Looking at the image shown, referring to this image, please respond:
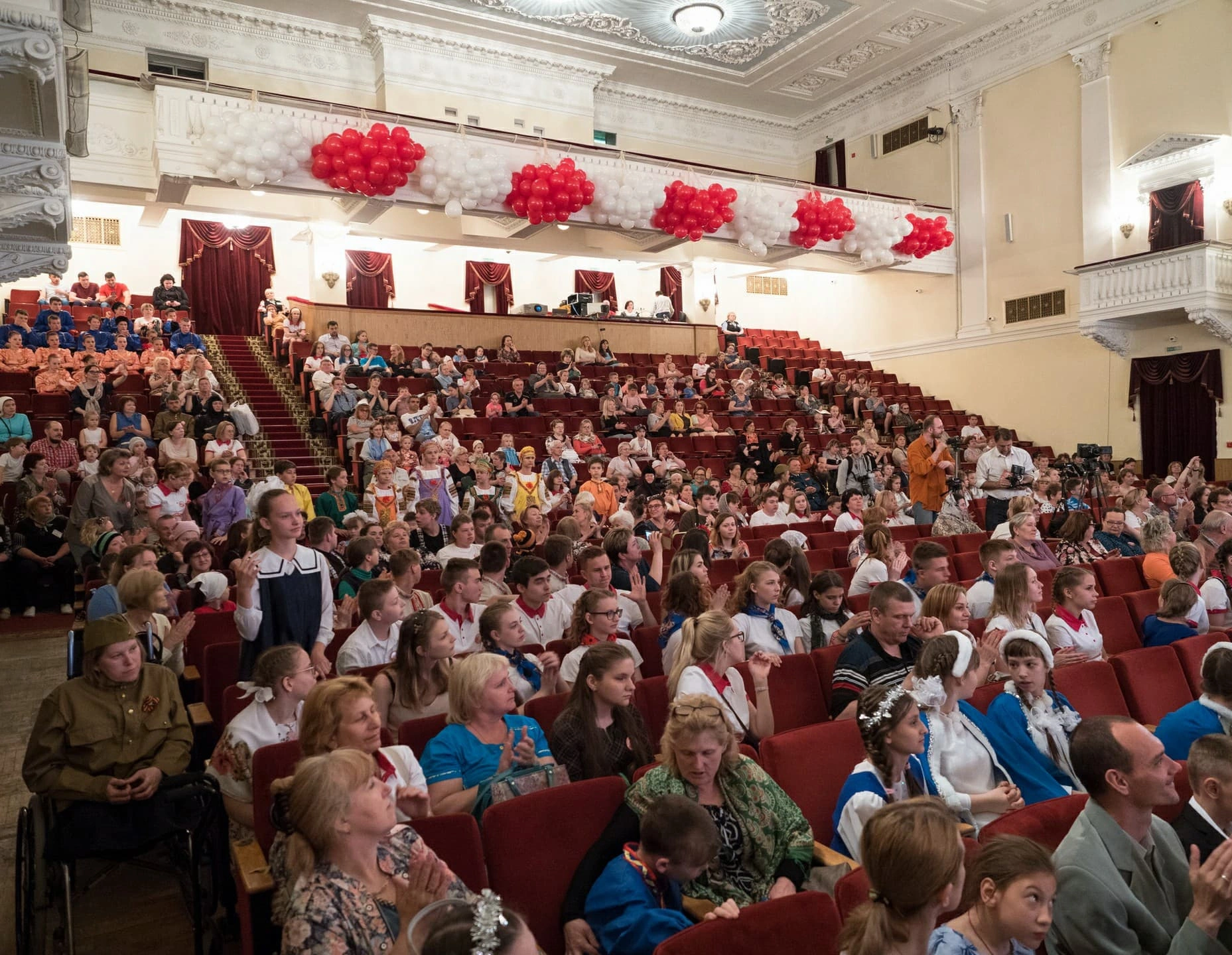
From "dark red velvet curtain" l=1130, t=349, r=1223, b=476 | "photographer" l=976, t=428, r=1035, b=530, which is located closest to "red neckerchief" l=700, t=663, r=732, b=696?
"photographer" l=976, t=428, r=1035, b=530

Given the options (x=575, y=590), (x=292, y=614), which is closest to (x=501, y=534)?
(x=575, y=590)

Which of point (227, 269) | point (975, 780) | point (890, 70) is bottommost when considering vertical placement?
point (975, 780)

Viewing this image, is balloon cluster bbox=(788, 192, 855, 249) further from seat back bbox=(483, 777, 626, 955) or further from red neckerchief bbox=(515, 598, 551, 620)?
seat back bbox=(483, 777, 626, 955)

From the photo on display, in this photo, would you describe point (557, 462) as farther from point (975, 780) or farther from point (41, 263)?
point (975, 780)

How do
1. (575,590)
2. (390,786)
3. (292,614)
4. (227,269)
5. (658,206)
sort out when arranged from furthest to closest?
(227,269) → (658,206) → (575,590) → (292,614) → (390,786)

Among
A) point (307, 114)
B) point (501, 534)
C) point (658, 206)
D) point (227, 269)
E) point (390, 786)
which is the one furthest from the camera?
point (227, 269)

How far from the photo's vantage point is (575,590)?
172 inches

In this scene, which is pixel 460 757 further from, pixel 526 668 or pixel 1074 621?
pixel 1074 621

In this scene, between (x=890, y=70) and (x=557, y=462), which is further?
(x=890, y=70)

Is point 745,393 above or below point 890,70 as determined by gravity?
below

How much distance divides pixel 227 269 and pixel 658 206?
758cm

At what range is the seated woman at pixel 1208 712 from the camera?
281 centimetres

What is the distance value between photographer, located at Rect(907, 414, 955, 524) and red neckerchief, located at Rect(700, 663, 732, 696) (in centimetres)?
535

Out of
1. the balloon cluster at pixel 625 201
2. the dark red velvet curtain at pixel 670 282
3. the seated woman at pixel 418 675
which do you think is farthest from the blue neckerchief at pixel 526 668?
the dark red velvet curtain at pixel 670 282
